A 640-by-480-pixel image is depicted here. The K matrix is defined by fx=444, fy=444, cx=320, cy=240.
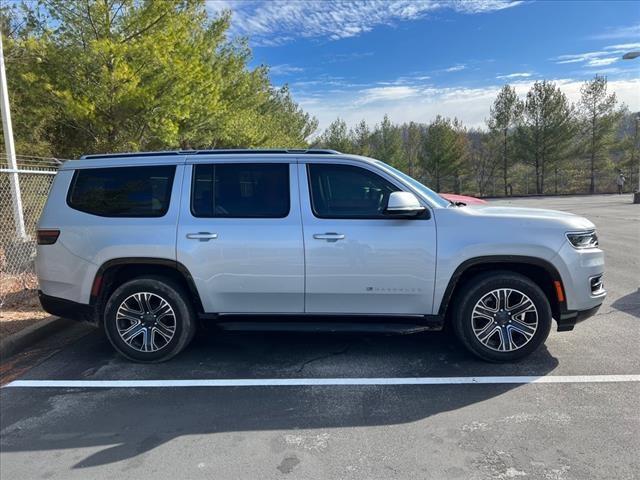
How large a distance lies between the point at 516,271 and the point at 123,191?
12.5ft

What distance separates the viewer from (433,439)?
118 inches

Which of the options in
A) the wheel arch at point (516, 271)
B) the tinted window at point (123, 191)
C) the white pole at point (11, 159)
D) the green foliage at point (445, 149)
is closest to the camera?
the wheel arch at point (516, 271)

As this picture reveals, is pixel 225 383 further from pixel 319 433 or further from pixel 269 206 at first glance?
pixel 269 206

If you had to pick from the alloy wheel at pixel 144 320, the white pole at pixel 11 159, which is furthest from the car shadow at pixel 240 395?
the white pole at pixel 11 159

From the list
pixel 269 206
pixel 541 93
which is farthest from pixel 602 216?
pixel 541 93

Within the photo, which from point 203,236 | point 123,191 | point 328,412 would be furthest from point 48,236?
point 328,412

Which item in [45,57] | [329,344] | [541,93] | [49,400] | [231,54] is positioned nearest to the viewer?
[49,400]

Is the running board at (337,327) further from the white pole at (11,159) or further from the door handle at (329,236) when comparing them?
the white pole at (11,159)

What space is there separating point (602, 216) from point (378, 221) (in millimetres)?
17594

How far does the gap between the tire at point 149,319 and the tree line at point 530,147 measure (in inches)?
1513

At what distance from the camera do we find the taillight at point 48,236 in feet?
14.1

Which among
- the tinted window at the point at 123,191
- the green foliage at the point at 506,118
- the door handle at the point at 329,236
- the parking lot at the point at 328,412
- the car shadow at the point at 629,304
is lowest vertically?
the parking lot at the point at 328,412

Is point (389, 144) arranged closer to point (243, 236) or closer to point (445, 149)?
point (445, 149)

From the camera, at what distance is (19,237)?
7559mm
